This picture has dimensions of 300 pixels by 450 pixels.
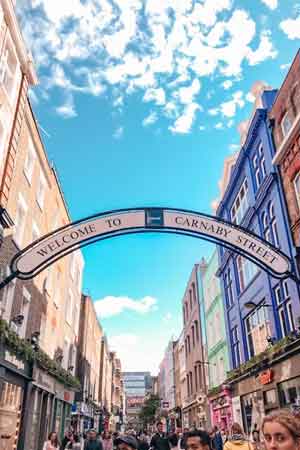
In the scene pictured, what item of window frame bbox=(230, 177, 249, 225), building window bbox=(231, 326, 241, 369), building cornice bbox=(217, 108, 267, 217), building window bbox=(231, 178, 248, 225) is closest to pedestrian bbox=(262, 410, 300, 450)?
building cornice bbox=(217, 108, 267, 217)

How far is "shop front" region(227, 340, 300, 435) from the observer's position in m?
14.2

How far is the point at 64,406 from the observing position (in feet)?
82.4

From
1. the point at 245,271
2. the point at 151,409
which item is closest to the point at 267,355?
the point at 245,271

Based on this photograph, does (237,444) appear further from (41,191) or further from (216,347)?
(216,347)

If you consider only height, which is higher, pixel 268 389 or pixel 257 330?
pixel 257 330

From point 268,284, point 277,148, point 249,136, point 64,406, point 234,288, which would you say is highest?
point 249,136

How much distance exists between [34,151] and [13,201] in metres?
4.27

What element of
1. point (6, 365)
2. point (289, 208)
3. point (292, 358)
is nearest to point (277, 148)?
point (289, 208)

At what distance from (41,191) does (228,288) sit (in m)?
13.1

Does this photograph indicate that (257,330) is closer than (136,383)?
Yes

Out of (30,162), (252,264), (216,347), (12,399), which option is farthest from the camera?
(216,347)

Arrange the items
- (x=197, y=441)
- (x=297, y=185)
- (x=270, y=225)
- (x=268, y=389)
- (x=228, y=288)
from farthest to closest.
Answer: (x=228, y=288) < (x=270, y=225) < (x=268, y=389) < (x=297, y=185) < (x=197, y=441)

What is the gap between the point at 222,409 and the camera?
25.4m

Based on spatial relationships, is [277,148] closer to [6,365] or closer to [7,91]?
[7,91]
